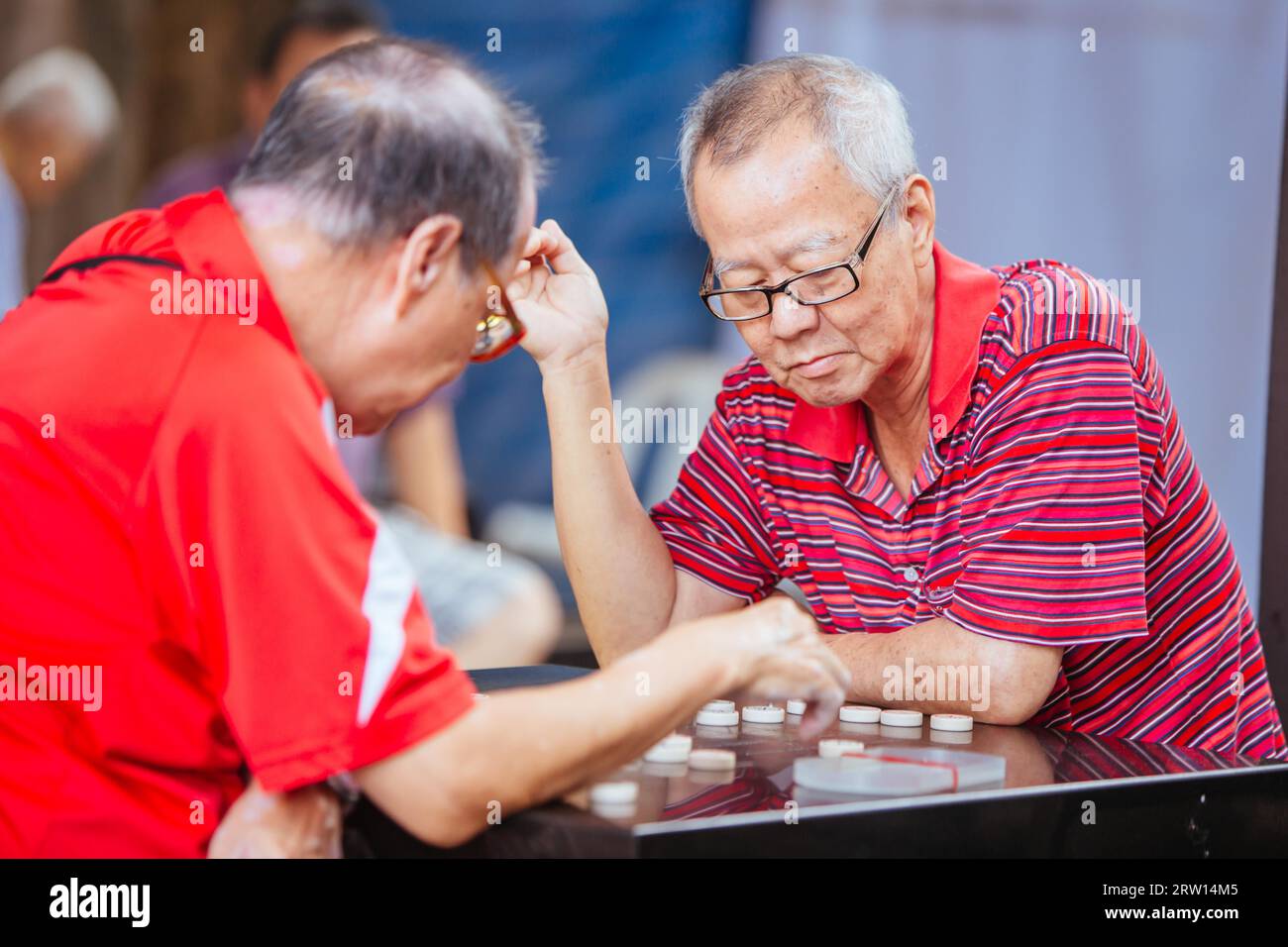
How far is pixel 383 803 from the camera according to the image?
1.46 metres

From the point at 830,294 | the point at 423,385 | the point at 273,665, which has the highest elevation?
the point at 830,294

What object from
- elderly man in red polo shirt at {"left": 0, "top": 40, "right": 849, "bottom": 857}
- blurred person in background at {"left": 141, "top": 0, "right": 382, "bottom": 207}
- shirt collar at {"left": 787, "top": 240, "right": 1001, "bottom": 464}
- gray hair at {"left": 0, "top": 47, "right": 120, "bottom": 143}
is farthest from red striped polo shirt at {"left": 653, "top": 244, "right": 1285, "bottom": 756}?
gray hair at {"left": 0, "top": 47, "right": 120, "bottom": 143}

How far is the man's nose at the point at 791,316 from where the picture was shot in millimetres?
2248

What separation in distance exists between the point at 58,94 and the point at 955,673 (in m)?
4.07

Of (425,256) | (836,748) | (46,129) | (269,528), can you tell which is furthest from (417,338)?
(46,129)

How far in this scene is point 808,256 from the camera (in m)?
2.22

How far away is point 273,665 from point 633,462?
3547 millimetres

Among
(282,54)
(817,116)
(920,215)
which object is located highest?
(282,54)

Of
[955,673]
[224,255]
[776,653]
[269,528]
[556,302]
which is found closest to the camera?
[269,528]

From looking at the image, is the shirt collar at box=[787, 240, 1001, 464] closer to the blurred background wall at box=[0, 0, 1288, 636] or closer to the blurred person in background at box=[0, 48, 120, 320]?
the blurred background wall at box=[0, 0, 1288, 636]

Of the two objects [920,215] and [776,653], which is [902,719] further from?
[920,215]

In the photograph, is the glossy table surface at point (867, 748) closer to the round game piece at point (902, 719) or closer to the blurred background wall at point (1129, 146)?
the round game piece at point (902, 719)
